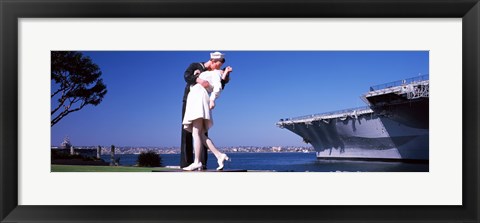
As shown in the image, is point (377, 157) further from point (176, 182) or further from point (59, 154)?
point (59, 154)

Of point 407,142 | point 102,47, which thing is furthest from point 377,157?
point 102,47

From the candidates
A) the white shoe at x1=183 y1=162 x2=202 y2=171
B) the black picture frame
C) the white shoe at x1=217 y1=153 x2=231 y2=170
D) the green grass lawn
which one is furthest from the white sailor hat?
the green grass lawn

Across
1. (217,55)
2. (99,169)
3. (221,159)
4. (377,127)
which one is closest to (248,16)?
(217,55)

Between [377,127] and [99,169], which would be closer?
[99,169]

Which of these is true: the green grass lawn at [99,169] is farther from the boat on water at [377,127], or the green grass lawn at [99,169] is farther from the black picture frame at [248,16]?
the boat on water at [377,127]

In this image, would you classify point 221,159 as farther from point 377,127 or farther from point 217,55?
point 377,127
